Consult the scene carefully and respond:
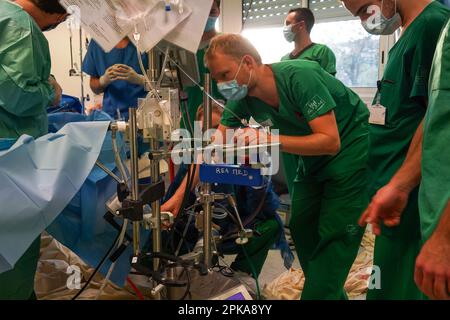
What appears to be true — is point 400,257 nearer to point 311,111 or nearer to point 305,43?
point 311,111

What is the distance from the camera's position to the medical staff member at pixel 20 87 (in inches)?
45.7

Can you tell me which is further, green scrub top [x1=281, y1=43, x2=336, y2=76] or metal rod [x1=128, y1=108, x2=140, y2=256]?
green scrub top [x1=281, y1=43, x2=336, y2=76]

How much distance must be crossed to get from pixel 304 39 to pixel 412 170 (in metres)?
2.01

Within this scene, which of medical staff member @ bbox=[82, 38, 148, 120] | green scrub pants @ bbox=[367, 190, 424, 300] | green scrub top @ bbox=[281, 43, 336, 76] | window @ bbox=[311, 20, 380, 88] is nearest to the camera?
green scrub pants @ bbox=[367, 190, 424, 300]

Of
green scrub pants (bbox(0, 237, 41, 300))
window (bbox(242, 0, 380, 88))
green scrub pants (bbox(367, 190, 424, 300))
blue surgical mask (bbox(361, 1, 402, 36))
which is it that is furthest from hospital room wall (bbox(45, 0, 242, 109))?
green scrub pants (bbox(367, 190, 424, 300))

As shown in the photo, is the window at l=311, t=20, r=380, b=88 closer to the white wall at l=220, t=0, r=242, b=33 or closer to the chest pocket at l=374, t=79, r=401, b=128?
the white wall at l=220, t=0, r=242, b=33

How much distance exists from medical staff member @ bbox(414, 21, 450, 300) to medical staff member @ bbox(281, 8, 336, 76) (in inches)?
81.6

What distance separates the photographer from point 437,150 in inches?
29.3

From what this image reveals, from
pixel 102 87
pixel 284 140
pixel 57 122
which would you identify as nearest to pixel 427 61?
pixel 284 140

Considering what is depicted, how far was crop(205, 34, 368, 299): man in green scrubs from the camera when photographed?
1419 millimetres

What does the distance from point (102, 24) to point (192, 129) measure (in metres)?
0.40

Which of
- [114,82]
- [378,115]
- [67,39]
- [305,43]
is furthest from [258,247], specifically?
[67,39]

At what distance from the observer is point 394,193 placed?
3.64ft
